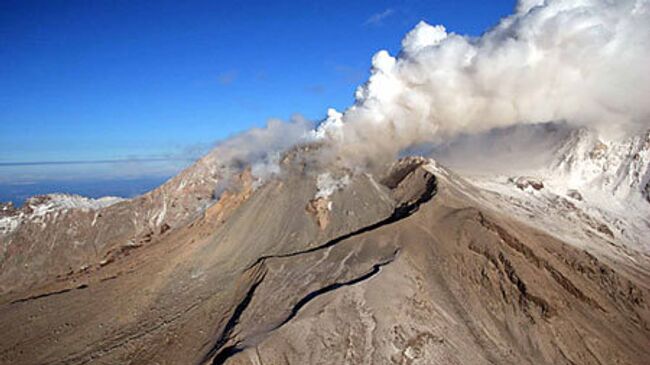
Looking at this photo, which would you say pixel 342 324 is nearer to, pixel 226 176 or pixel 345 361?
pixel 345 361

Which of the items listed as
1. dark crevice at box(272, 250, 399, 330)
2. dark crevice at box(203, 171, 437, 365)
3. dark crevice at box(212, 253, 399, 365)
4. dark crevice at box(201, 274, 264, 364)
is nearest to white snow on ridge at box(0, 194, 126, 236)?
dark crevice at box(203, 171, 437, 365)

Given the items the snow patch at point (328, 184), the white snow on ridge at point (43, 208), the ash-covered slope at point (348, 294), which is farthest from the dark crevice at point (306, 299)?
the white snow on ridge at point (43, 208)

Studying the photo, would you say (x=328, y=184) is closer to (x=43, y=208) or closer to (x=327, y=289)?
(x=327, y=289)

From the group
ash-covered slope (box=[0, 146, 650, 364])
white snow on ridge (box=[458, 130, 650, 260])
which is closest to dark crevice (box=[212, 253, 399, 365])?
ash-covered slope (box=[0, 146, 650, 364])

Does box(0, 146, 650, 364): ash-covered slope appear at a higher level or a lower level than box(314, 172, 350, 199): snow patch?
lower

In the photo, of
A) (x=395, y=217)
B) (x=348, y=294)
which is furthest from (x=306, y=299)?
(x=395, y=217)

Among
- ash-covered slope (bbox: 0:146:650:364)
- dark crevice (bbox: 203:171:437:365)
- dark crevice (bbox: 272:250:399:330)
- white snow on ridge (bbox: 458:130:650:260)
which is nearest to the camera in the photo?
dark crevice (bbox: 203:171:437:365)

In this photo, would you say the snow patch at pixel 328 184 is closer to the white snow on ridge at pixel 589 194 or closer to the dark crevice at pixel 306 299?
the dark crevice at pixel 306 299

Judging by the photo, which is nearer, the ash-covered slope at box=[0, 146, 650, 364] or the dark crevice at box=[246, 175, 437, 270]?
the ash-covered slope at box=[0, 146, 650, 364]

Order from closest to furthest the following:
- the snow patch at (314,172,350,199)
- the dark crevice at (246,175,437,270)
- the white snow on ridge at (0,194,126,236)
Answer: the dark crevice at (246,175,437,270) < the snow patch at (314,172,350,199) < the white snow on ridge at (0,194,126,236)

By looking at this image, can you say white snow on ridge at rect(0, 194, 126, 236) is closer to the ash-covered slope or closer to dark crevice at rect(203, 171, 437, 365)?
the ash-covered slope
